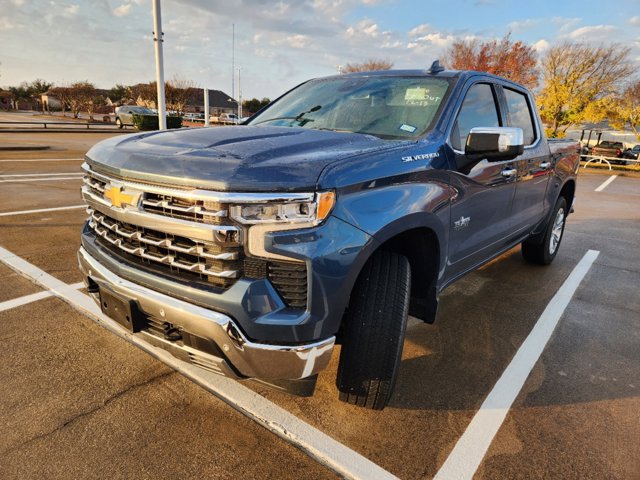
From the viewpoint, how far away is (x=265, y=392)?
262 centimetres

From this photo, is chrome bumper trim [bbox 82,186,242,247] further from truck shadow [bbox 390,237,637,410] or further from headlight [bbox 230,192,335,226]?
truck shadow [bbox 390,237,637,410]

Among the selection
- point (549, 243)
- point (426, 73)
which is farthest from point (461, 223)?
point (549, 243)

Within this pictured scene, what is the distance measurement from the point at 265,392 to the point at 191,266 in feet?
3.39

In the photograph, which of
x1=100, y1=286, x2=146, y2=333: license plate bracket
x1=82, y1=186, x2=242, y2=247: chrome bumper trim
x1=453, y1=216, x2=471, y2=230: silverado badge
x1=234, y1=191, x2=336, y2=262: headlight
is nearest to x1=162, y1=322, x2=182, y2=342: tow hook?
x1=100, y1=286, x2=146, y2=333: license plate bracket

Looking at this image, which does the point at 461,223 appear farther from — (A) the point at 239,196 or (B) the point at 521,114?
(B) the point at 521,114

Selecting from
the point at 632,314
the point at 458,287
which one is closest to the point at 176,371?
the point at 458,287

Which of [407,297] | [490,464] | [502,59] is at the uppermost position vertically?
[502,59]

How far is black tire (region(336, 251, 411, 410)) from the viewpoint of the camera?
217 centimetres

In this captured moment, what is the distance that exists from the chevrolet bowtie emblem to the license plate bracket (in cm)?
43

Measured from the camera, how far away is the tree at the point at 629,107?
28.0 meters

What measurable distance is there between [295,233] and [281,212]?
10 cm

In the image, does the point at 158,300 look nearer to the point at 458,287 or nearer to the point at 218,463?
the point at 218,463

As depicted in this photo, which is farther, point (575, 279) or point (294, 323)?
point (575, 279)

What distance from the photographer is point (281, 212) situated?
A: 6.05 ft
